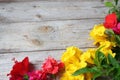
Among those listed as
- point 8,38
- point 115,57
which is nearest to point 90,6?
point 115,57

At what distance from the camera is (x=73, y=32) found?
4.10 ft

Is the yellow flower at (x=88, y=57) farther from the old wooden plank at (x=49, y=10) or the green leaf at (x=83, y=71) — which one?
the old wooden plank at (x=49, y=10)

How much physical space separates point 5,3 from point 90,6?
44 centimetres

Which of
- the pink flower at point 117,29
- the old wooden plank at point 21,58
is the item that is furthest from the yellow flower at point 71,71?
the pink flower at point 117,29

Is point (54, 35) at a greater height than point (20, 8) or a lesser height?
lesser

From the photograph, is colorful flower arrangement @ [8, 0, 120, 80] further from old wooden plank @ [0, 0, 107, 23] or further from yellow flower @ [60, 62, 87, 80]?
old wooden plank @ [0, 0, 107, 23]

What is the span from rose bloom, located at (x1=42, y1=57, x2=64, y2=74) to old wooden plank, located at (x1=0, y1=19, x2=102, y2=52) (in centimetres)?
11

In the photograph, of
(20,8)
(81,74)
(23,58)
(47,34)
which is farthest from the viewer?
(20,8)

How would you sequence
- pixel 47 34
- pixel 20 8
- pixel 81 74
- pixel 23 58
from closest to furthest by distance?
pixel 81 74, pixel 23 58, pixel 47 34, pixel 20 8

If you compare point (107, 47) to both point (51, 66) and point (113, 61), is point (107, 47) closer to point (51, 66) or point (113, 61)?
point (113, 61)

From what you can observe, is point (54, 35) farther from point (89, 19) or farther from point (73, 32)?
point (89, 19)

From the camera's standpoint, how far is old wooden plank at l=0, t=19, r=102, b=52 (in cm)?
118

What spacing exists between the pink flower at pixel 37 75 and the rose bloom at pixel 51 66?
2 centimetres

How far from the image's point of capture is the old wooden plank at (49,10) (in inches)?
51.1
